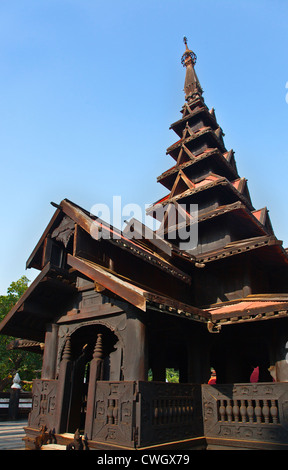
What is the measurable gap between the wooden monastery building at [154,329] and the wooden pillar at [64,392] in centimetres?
3

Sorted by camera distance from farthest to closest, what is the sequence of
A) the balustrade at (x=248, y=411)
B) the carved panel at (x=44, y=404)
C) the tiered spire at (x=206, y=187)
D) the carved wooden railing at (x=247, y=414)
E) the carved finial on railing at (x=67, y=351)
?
the tiered spire at (x=206, y=187)
the carved finial on railing at (x=67, y=351)
the carved panel at (x=44, y=404)
the balustrade at (x=248, y=411)
the carved wooden railing at (x=247, y=414)

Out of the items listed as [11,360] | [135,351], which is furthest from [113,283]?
[11,360]

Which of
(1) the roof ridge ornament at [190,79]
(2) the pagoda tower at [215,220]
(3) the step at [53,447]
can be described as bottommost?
(3) the step at [53,447]

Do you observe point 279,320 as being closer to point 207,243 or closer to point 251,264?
point 251,264

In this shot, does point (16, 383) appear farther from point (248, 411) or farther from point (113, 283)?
point (248, 411)

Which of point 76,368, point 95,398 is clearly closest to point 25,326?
point 76,368

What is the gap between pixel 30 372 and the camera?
109 feet

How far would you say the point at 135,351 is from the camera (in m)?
7.68

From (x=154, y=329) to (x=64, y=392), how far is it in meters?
2.96

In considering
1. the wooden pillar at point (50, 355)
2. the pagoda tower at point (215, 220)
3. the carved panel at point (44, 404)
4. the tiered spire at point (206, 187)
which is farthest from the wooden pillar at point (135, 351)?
the tiered spire at point (206, 187)

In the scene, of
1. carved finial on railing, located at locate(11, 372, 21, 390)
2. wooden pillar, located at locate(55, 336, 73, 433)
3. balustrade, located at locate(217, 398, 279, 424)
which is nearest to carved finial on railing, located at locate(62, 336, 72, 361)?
wooden pillar, located at locate(55, 336, 73, 433)

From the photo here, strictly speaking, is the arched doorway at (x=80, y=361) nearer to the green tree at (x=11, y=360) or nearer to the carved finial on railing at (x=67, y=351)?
the carved finial on railing at (x=67, y=351)

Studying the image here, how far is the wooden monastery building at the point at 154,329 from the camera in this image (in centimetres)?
762

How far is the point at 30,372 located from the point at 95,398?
2901cm
